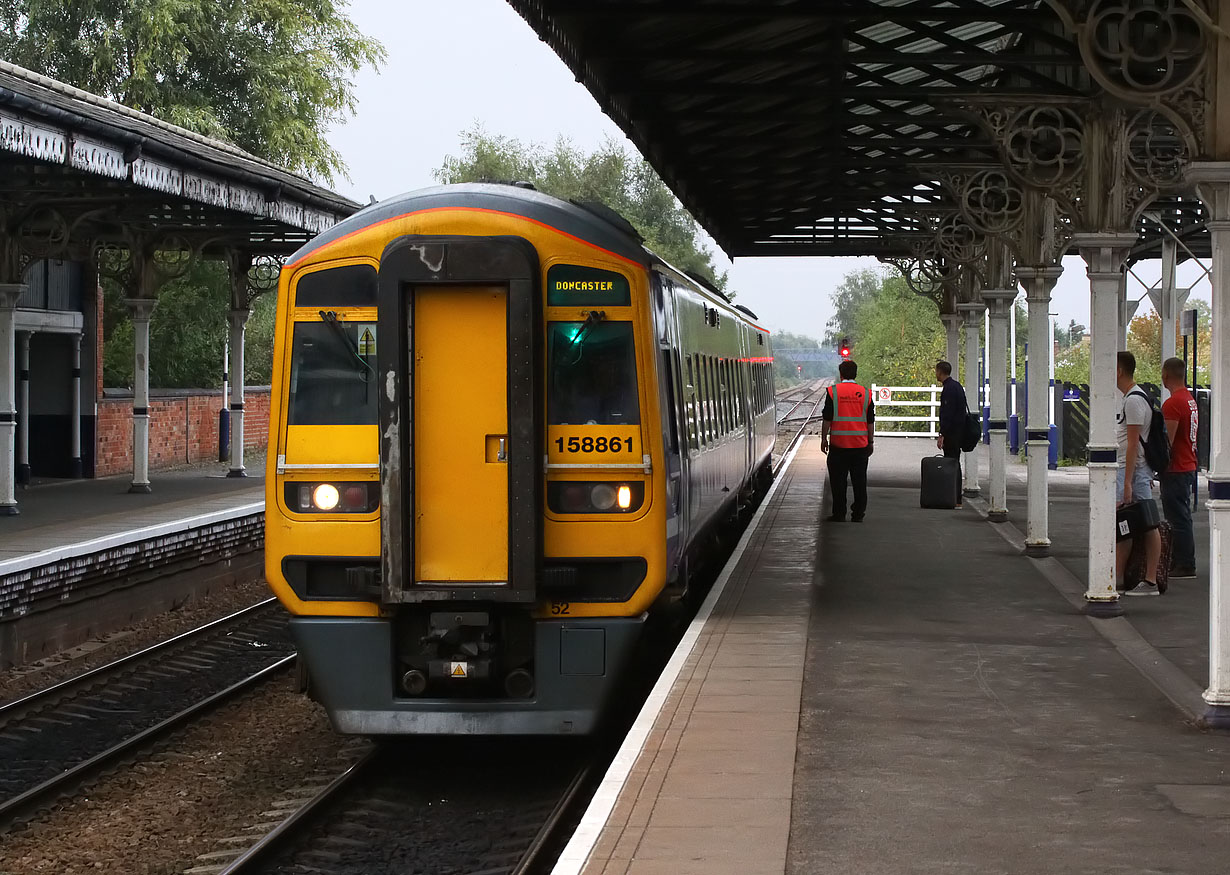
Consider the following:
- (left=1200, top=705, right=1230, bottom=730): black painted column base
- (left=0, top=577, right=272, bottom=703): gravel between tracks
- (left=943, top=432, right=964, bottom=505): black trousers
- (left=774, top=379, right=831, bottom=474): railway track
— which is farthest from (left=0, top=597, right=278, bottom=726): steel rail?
(left=774, top=379, right=831, bottom=474): railway track

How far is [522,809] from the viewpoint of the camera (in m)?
8.12

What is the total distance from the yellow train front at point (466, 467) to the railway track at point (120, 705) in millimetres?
2105

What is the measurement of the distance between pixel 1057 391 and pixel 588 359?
21.8 meters

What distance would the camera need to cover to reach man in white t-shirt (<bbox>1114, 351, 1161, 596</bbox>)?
40.2 ft

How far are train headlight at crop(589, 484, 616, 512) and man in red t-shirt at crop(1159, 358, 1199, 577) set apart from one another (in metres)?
6.73

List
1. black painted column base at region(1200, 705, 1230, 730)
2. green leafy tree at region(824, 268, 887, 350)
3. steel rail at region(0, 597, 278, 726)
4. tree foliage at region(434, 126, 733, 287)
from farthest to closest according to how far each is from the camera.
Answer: green leafy tree at region(824, 268, 887, 350) → tree foliage at region(434, 126, 733, 287) → steel rail at region(0, 597, 278, 726) → black painted column base at region(1200, 705, 1230, 730)

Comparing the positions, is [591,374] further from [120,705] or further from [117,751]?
[120,705]

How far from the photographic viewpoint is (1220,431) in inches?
303

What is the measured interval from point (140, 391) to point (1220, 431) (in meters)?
17.2

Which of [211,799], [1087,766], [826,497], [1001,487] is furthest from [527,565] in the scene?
[826,497]

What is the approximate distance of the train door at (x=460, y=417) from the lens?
7.98 metres

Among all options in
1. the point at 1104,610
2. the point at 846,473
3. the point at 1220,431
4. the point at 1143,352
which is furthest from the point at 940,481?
the point at 1143,352

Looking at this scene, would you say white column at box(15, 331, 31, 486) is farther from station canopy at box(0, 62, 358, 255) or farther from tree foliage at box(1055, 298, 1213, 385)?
tree foliage at box(1055, 298, 1213, 385)

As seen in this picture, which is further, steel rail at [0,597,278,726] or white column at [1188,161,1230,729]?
steel rail at [0,597,278,726]
